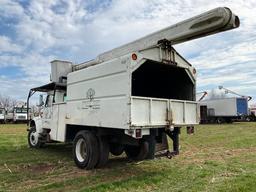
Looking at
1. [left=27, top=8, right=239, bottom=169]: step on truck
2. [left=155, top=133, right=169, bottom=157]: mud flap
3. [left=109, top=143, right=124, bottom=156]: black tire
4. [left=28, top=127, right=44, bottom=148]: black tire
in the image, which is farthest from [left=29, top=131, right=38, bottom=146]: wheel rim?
[left=155, top=133, right=169, bottom=157]: mud flap

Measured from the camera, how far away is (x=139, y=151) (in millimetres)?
9258

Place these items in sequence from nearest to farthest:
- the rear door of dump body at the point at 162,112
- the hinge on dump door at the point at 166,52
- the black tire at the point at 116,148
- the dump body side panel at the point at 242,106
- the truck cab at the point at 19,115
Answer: the rear door of dump body at the point at 162,112 < the hinge on dump door at the point at 166,52 < the black tire at the point at 116,148 < the dump body side panel at the point at 242,106 < the truck cab at the point at 19,115

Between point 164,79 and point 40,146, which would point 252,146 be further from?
point 40,146

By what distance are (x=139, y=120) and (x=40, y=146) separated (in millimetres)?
7009

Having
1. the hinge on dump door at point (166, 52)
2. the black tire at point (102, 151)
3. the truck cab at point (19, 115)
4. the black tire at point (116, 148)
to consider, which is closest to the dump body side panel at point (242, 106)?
the black tire at point (116, 148)

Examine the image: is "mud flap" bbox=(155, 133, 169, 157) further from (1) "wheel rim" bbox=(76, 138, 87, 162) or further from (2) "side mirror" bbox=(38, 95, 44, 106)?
(2) "side mirror" bbox=(38, 95, 44, 106)

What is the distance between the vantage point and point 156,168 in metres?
8.43

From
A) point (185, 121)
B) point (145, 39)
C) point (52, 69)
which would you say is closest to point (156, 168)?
point (185, 121)

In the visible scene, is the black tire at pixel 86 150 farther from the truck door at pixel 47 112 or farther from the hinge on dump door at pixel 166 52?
the hinge on dump door at pixel 166 52

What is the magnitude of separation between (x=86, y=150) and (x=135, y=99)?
2334 millimetres

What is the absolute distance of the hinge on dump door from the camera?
779cm

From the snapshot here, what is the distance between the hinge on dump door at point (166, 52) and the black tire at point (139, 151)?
7.33ft

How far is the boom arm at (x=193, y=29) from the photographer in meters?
6.30

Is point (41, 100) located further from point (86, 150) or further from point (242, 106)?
point (242, 106)
